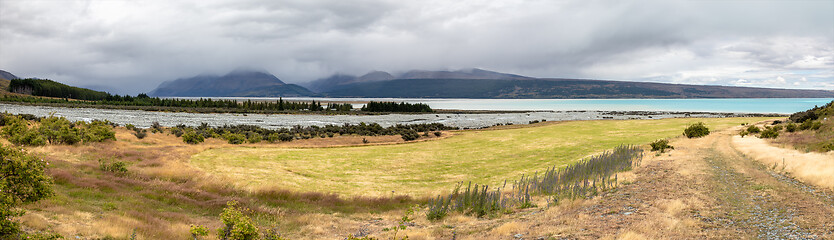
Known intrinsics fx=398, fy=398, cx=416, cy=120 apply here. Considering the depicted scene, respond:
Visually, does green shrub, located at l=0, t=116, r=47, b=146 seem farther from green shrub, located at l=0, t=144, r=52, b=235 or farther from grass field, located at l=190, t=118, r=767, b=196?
green shrub, located at l=0, t=144, r=52, b=235

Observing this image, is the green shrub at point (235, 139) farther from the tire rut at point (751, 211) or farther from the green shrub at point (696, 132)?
the green shrub at point (696, 132)

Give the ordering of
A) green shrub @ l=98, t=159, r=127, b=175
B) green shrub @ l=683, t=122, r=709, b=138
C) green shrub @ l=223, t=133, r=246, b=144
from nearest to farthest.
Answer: green shrub @ l=98, t=159, r=127, b=175 → green shrub @ l=683, t=122, r=709, b=138 → green shrub @ l=223, t=133, r=246, b=144

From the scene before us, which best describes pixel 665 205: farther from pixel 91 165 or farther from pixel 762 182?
pixel 91 165

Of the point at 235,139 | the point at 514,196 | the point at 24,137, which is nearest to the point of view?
the point at 514,196

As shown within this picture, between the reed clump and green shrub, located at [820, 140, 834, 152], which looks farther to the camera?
green shrub, located at [820, 140, 834, 152]

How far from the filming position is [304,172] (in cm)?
2138

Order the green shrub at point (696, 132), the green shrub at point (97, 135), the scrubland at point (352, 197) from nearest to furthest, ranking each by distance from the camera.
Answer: the scrubland at point (352, 197)
the green shrub at point (97, 135)
the green shrub at point (696, 132)

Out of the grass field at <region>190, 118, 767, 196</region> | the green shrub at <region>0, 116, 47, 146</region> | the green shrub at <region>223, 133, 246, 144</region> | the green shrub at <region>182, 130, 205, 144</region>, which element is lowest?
the grass field at <region>190, 118, 767, 196</region>

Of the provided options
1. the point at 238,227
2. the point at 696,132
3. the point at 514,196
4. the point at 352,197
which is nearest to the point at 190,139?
the point at 352,197

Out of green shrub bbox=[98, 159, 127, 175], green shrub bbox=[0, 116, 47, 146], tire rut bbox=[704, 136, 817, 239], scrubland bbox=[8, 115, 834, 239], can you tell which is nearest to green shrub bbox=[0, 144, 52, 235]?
scrubland bbox=[8, 115, 834, 239]

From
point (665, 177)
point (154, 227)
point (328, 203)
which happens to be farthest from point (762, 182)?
point (154, 227)

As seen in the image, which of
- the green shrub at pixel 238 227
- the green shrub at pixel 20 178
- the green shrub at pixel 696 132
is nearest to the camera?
the green shrub at pixel 238 227

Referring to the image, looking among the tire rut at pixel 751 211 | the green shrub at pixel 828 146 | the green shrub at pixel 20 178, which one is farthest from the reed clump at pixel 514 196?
the green shrub at pixel 828 146

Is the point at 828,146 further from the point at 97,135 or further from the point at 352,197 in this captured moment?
the point at 97,135
